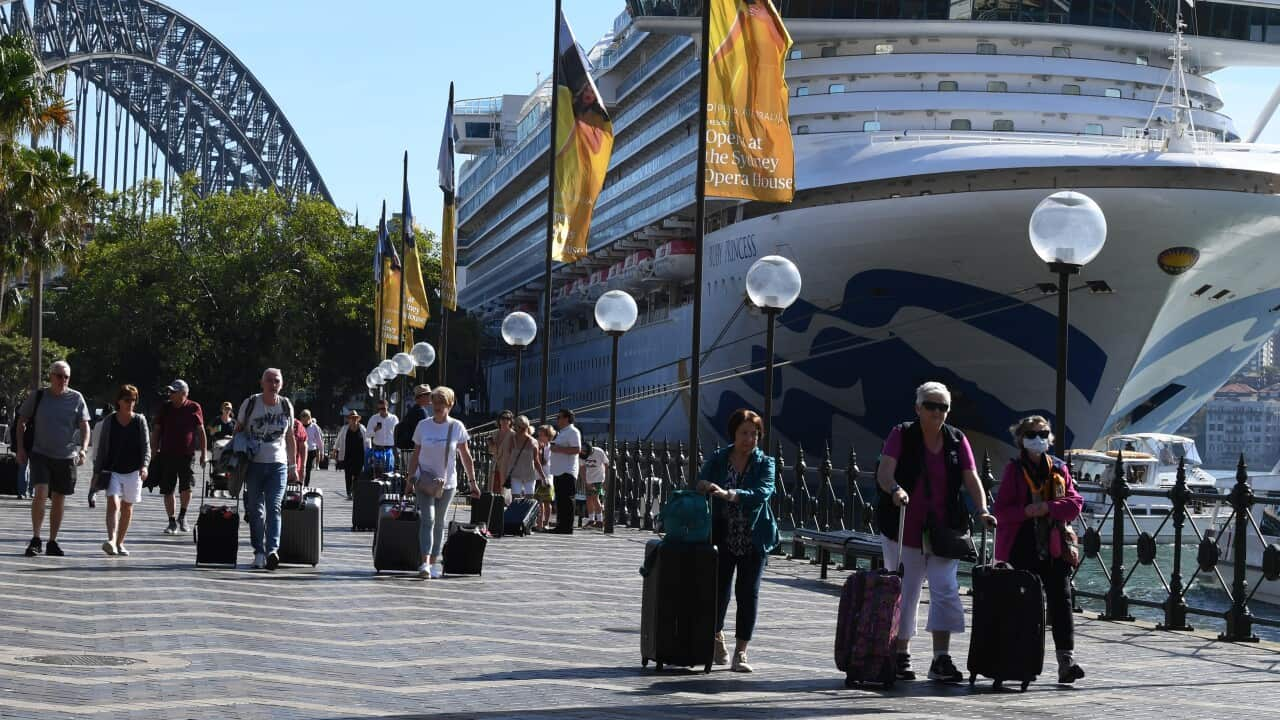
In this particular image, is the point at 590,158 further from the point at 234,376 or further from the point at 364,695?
the point at 234,376

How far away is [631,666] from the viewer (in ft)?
31.8

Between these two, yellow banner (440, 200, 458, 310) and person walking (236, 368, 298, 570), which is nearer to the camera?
person walking (236, 368, 298, 570)

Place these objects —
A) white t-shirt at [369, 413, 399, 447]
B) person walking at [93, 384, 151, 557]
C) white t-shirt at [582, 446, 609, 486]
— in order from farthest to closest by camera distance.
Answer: white t-shirt at [369, 413, 399, 447] < white t-shirt at [582, 446, 609, 486] < person walking at [93, 384, 151, 557]

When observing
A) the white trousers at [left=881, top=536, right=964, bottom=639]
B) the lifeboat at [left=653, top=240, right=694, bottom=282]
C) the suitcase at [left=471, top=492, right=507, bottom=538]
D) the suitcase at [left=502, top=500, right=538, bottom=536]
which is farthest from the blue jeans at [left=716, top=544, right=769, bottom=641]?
the lifeboat at [left=653, top=240, right=694, bottom=282]

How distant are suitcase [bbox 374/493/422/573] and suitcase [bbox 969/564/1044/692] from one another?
679cm

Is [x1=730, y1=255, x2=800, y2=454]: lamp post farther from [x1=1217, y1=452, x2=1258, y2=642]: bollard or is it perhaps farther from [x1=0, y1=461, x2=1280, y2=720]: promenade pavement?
[x1=1217, y1=452, x2=1258, y2=642]: bollard

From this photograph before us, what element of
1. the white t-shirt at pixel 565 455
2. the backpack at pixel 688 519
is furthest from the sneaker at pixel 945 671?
the white t-shirt at pixel 565 455

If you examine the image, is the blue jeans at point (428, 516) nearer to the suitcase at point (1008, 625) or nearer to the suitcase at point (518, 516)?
the suitcase at point (518, 516)

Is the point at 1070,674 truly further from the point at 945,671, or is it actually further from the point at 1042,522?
the point at 1042,522

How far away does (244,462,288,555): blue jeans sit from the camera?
14516 mm

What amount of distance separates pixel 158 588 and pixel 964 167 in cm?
1999

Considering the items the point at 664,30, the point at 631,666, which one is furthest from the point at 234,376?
the point at 631,666

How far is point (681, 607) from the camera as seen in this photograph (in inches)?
373

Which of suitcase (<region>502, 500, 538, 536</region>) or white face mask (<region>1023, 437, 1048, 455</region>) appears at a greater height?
white face mask (<region>1023, 437, 1048, 455</region>)
